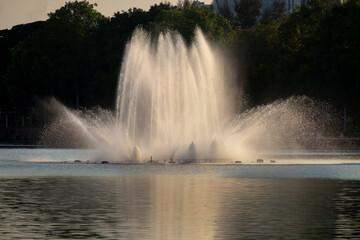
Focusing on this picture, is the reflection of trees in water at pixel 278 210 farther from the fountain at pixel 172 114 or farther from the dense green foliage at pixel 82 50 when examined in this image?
the dense green foliage at pixel 82 50

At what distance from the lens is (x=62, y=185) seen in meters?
38.9

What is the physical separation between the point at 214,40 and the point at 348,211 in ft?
→ 356

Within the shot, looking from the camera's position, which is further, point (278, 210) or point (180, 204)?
point (180, 204)

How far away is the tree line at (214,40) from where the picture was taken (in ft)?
375

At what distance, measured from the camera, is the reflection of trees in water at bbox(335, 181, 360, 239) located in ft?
75.8

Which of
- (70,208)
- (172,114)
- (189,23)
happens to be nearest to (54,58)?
(189,23)

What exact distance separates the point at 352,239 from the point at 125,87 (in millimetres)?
50383

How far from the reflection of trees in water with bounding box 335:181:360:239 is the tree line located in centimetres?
7443

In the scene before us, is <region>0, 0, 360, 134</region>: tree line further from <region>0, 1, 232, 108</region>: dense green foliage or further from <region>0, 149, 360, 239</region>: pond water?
<region>0, 149, 360, 239</region>: pond water

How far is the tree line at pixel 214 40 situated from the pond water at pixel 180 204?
65.9m

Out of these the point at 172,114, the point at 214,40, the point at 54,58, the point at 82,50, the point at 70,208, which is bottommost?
the point at 70,208

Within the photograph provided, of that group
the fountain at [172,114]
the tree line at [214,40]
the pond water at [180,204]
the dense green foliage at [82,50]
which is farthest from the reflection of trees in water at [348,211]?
the dense green foliage at [82,50]

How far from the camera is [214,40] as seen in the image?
13588 centimetres

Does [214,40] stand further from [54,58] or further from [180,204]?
[180,204]
